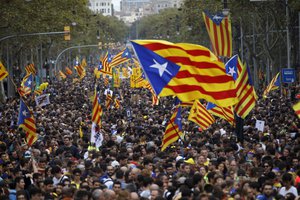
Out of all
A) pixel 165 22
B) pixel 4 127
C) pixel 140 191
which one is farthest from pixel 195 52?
pixel 165 22

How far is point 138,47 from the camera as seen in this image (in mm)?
17969

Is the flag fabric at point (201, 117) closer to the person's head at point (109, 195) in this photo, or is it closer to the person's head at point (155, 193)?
the person's head at point (155, 193)

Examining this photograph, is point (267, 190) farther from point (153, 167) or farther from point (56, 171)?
point (56, 171)

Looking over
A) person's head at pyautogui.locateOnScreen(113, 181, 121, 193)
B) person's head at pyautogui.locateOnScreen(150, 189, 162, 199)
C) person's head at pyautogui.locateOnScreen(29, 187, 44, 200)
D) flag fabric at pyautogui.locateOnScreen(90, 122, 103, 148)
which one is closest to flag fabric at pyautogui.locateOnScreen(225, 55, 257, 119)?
flag fabric at pyautogui.locateOnScreen(90, 122, 103, 148)

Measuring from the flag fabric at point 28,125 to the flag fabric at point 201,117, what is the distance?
13.7 ft

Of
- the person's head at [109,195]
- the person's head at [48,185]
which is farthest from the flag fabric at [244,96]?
the person's head at [109,195]

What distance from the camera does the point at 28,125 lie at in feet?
77.2

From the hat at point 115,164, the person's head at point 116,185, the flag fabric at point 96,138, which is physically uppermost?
the person's head at point 116,185

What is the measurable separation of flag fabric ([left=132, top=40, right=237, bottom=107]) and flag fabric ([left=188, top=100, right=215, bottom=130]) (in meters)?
6.35

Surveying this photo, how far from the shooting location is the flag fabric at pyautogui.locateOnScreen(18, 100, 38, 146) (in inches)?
905

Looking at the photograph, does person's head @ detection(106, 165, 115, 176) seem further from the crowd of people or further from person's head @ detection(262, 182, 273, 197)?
person's head @ detection(262, 182, 273, 197)

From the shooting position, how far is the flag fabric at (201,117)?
25.3 metres

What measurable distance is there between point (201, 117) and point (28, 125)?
14.9 ft

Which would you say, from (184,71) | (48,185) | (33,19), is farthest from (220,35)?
(33,19)
